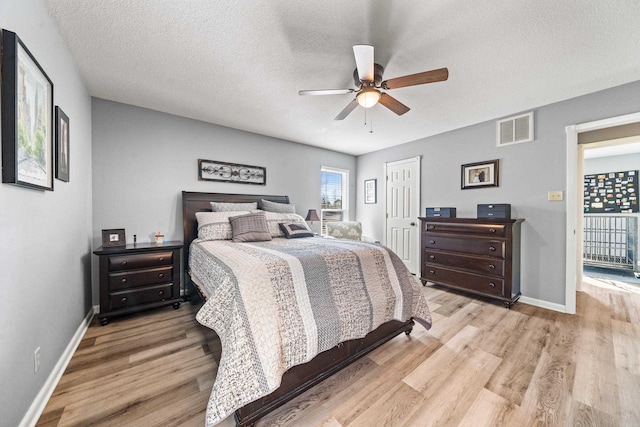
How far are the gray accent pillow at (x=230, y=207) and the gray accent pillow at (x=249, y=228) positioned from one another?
15.7 inches

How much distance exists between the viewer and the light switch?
2.85 meters

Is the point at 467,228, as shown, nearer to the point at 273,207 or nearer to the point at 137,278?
the point at 273,207

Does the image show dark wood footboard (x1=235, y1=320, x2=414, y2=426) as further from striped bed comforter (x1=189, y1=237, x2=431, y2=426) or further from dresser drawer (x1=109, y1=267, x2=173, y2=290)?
dresser drawer (x1=109, y1=267, x2=173, y2=290)

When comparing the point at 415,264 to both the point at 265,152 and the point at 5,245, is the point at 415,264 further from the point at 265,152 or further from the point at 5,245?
the point at 5,245

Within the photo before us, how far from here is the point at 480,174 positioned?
3.52 meters

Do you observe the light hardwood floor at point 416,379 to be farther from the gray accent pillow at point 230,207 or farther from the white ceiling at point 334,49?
the white ceiling at point 334,49

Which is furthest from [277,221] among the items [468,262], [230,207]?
[468,262]

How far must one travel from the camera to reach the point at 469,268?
10.5ft

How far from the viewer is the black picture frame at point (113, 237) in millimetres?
2627

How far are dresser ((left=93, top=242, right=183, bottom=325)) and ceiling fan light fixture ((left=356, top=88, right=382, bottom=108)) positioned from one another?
253 cm

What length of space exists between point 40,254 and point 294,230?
7.06ft

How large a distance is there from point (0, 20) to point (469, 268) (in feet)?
14.2

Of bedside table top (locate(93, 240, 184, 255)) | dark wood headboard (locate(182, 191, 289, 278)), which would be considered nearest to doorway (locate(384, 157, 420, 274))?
dark wood headboard (locate(182, 191, 289, 278))

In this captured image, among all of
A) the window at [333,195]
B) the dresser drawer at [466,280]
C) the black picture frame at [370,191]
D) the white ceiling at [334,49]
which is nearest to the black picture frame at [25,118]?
the white ceiling at [334,49]
